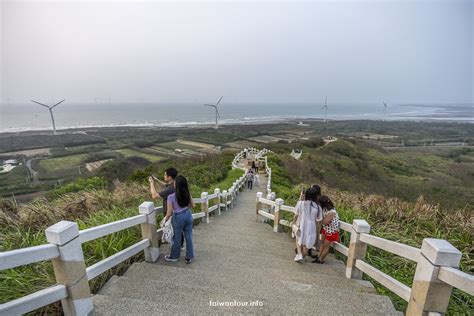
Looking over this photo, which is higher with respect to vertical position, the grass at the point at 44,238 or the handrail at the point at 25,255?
the handrail at the point at 25,255

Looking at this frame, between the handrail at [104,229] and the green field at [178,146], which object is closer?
the handrail at [104,229]

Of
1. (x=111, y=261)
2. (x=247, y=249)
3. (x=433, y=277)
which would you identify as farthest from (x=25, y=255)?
(x=247, y=249)

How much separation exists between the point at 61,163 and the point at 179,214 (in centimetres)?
5137

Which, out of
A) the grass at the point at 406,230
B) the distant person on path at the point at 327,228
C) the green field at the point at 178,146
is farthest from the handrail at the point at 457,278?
the green field at the point at 178,146

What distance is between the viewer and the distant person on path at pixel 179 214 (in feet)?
12.2

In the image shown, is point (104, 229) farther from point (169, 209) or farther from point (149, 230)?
point (169, 209)

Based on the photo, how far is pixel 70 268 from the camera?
2219 millimetres

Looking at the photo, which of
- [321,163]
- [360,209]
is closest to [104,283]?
[360,209]

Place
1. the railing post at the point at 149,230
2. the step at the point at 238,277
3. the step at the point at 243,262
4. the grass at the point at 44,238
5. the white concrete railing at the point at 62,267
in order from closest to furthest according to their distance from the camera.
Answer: the white concrete railing at the point at 62,267, the grass at the point at 44,238, the step at the point at 238,277, the railing post at the point at 149,230, the step at the point at 243,262

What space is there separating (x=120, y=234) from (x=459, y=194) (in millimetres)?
30531

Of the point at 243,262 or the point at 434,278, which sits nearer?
the point at 434,278

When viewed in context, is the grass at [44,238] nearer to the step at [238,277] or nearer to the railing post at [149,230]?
the railing post at [149,230]

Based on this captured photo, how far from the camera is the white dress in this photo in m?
4.28

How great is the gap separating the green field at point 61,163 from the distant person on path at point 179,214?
45.9 m
